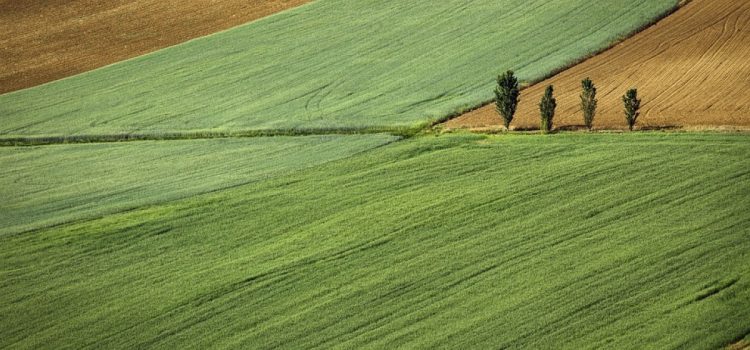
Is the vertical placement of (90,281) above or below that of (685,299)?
above

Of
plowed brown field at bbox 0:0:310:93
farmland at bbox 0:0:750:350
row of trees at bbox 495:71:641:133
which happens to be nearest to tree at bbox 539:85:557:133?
row of trees at bbox 495:71:641:133

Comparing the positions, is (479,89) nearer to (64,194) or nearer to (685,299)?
(64,194)

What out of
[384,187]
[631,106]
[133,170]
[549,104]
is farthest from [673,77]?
[133,170]

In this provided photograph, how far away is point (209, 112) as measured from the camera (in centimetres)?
4141

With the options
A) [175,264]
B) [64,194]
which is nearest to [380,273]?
[175,264]

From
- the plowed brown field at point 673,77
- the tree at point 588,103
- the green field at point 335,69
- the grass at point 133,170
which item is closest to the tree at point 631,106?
the plowed brown field at point 673,77

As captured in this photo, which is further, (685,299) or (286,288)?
(286,288)

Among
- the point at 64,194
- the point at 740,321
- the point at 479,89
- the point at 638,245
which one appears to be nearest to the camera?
the point at 740,321

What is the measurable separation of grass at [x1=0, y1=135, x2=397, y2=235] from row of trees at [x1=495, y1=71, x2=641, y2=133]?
416 centimetres

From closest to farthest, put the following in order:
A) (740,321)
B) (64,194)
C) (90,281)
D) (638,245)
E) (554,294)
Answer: (740,321) → (554,294) → (638,245) → (90,281) → (64,194)

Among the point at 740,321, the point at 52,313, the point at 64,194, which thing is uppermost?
the point at 64,194

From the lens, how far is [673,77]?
37.4 metres

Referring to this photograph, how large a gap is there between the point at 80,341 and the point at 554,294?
1050cm

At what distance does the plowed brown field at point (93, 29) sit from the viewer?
51625mm
